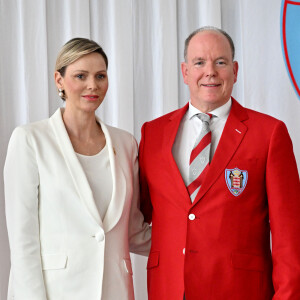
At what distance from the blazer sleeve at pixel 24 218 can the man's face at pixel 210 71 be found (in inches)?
26.7

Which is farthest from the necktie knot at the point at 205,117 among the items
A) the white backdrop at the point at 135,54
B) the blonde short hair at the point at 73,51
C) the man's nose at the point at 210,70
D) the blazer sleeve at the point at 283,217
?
the white backdrop at the point at 135,54

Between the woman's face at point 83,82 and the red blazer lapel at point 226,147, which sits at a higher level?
the woman's face at point 83,82

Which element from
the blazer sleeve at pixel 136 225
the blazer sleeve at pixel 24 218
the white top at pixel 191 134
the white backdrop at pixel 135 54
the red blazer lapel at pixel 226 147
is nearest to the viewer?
the blazer sleeve at pixel 24 218

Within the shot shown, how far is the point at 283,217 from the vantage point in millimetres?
2232

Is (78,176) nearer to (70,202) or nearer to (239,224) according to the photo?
(70,202)

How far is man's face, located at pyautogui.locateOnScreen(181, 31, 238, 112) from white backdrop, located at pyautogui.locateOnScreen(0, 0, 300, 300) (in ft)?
2.50

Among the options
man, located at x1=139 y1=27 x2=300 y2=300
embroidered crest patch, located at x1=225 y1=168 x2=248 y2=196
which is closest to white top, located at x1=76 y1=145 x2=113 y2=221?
man, located at x1=139 y1=27 x2=300 y2=300

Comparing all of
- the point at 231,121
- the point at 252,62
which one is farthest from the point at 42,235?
the point at 252,62

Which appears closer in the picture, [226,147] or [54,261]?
[54,261]

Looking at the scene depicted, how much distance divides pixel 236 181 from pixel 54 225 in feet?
2.24

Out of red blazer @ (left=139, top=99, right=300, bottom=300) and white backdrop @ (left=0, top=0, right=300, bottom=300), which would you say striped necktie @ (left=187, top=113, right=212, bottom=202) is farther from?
white backdrop @ (left=0, top=0, right=300, bottom=300)

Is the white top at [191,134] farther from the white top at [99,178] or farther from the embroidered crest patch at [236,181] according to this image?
the white top at [99,178]

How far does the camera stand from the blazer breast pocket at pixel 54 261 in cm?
218

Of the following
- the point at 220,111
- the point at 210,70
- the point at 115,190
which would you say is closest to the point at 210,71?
the point at 210,70
